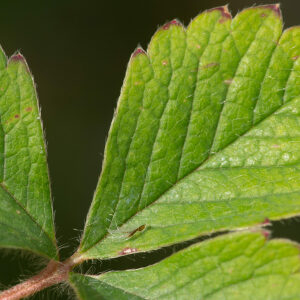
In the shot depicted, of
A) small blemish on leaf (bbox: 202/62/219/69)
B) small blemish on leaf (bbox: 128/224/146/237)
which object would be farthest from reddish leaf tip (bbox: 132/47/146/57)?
small blemish on leaf (bbox: 128/224/146/237)

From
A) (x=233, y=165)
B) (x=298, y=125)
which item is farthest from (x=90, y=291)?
(x=298, y=125)

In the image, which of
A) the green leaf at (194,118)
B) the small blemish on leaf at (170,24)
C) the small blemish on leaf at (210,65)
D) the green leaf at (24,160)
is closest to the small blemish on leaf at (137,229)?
the green leaf at (194,118)

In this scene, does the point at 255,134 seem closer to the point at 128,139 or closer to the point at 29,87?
the point at 128,139

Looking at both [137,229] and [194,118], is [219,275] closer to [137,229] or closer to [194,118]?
[137,229]

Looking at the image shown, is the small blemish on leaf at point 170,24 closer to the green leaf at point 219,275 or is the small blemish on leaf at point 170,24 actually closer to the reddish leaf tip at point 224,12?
the reddish leaf tip at point 224,12

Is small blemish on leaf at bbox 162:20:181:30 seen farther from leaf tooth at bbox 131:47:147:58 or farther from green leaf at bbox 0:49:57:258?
green leaf at bbox 0:49:57:258

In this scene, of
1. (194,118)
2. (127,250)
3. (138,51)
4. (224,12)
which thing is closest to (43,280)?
(127,250)
